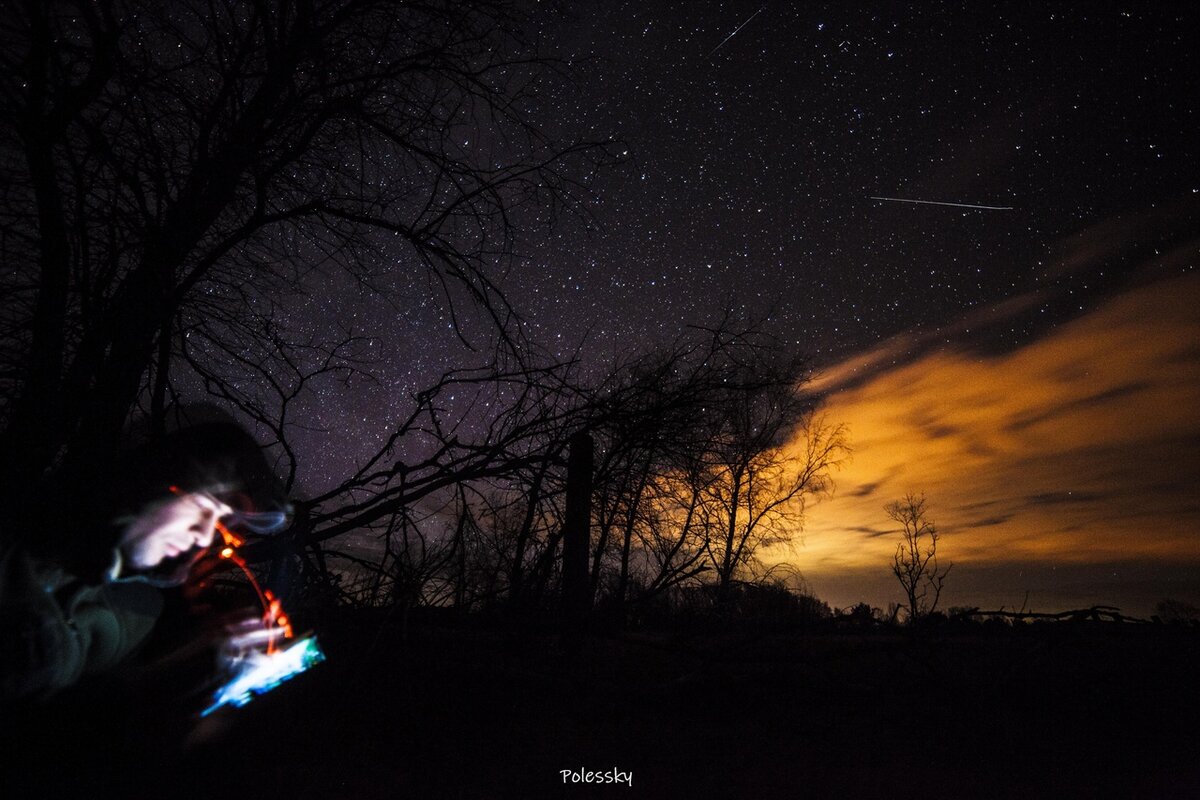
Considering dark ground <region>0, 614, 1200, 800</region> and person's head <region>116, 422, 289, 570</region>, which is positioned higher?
person's head <region>116, 422, 289, 570</region>

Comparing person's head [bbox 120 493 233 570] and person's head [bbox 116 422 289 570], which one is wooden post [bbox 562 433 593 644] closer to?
person's head [bbox 116 422 289 570]

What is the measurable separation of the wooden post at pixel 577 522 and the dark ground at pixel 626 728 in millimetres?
331

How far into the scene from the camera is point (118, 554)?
2582 mm

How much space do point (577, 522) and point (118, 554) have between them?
2101 millimetres

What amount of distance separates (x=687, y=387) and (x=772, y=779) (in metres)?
1.86

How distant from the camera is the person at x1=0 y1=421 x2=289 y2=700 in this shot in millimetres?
2215

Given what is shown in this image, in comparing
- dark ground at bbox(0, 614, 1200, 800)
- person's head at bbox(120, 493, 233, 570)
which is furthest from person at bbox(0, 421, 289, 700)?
dark ground at bbox(0, 614, 1200, 800)

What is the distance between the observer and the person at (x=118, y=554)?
7.27 ft

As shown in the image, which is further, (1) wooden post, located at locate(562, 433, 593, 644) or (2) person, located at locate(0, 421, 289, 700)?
(1) wooden post, located at locate(562, 433, 593, 644)

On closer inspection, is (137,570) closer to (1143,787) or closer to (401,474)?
(401,474)

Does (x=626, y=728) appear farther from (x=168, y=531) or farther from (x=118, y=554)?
(x=118, y=554)

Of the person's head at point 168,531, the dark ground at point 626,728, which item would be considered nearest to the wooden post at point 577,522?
the dark ground at point 626,728

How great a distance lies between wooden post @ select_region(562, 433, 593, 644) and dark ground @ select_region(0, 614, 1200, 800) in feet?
1.09

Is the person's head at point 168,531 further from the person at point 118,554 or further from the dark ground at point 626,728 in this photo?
the dark ground at point 626,728
